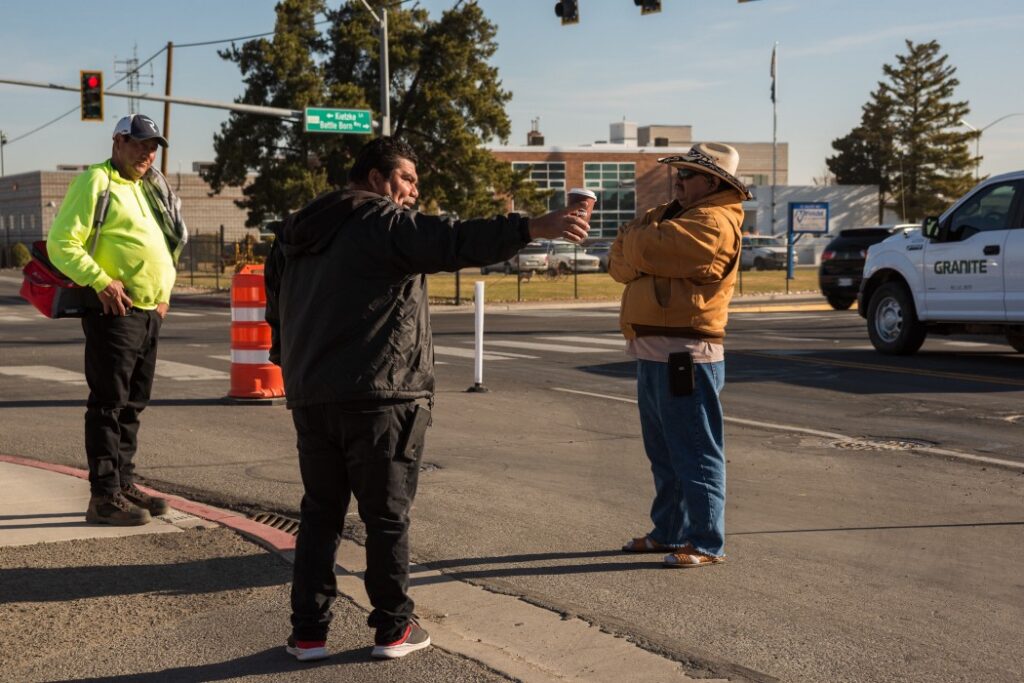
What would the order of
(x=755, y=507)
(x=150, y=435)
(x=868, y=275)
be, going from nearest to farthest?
(x=755, y=507)
(x=150, y=435)
(x=868, y=275)

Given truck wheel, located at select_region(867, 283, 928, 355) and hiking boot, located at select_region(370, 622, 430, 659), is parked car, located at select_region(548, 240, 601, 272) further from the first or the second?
hiking boot, located at select_region(370, 622, 430, 659)

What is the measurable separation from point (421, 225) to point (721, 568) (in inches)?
93.7

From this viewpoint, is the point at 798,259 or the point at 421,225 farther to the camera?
the point at 798,259

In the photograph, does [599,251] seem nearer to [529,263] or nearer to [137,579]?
[529,263]

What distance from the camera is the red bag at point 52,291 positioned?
21.0 feet

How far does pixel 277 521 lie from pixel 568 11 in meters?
17.4

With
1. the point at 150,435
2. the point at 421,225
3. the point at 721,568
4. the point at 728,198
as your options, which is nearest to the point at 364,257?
the point at 421,225

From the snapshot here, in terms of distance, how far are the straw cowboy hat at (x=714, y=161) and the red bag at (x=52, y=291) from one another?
294 cm

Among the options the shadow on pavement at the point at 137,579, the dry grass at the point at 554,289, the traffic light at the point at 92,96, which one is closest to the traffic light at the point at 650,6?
the dry grass at the point at 554,289

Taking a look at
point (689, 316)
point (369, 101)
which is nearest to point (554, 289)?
point (369, 101)

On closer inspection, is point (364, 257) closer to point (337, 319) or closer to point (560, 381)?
point (337, 319)

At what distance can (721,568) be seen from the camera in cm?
581

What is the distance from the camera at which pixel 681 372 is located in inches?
223

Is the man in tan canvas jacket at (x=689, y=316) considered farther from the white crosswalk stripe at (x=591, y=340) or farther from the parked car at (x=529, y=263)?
the parked car at (x=529, y=263)
